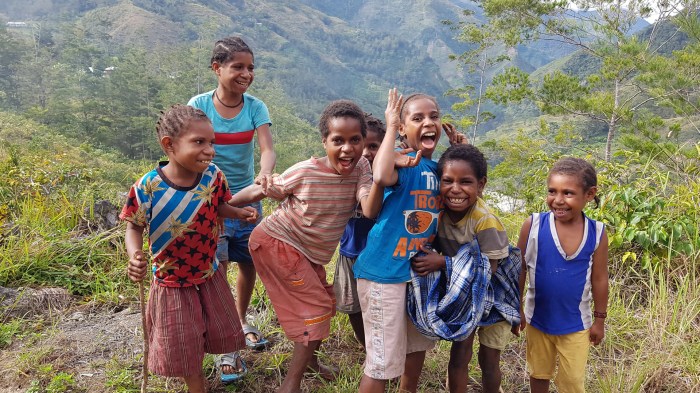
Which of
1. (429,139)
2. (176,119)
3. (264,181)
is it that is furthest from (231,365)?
(429,139)

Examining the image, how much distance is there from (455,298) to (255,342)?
1.29m

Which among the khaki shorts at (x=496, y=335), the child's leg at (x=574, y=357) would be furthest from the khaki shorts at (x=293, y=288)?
the child's leg at (x=574, y=357)

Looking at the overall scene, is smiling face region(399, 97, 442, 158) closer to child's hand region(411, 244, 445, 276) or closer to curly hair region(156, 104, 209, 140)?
child's hand region(411, 244, 445, 276)

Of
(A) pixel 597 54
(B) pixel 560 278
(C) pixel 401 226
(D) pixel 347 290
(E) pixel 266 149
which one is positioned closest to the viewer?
(C) pixel 401 226

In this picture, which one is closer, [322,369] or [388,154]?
[388,154]

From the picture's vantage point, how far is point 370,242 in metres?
1.97

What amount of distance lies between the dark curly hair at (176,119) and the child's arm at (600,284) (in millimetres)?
1765

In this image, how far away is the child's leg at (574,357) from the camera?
6.69 ft

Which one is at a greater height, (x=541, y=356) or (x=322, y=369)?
(x=541, y=356)

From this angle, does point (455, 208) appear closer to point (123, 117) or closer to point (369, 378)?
point (369, 378)

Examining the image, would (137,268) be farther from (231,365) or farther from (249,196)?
(231,365)

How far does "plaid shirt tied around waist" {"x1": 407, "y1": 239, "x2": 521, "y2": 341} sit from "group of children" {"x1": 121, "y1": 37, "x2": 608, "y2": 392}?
0.04 meters

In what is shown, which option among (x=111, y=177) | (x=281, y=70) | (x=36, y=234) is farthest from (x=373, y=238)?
(x=281, y=70)

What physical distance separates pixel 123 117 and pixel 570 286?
29449 mm
